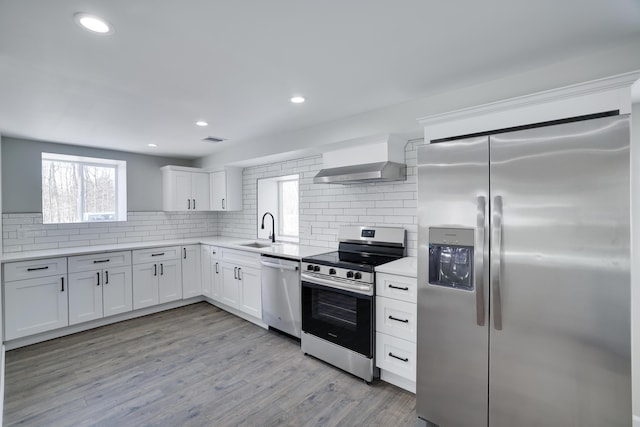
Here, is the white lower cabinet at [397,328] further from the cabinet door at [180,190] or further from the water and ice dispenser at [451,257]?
the cabinet door at [180,190]

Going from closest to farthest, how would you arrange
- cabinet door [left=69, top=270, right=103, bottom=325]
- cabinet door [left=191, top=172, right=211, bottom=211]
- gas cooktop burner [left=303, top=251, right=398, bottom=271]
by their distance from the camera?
gas cooktop burner [left=303, top=251, right=398, bottom=271], cabinet door [left=69, top=270, right=103, bottom=325], cabinet door [left=191, top=172, right=211, bottom=211]

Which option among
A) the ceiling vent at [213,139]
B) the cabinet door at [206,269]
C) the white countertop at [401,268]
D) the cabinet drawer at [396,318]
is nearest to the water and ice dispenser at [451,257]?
the white countertop at [401,268]

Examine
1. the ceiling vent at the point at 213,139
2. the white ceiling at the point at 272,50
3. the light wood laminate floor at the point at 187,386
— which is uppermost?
the ceiling vent at the point at 213,139

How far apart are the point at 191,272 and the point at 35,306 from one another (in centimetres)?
174

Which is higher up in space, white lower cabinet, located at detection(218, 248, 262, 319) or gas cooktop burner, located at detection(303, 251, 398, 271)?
gas cooktop burner, located at detection(303, 251, 398, 271)

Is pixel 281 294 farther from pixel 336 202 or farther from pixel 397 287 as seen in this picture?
pixel 397 287

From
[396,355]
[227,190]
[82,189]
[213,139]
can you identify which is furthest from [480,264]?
[82,189]

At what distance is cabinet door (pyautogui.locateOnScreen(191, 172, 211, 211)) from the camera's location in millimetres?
4973

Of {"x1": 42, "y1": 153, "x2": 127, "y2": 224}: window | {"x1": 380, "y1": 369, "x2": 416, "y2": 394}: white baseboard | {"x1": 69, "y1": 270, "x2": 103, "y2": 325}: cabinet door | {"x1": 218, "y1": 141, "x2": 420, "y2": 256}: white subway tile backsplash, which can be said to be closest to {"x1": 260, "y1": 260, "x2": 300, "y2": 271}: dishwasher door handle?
{"x1": 218, "y1": 141, "x2": 420, "y2": 256}: white subway tile backsplash

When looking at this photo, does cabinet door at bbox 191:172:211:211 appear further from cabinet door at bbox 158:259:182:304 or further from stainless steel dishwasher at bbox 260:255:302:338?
stainless steel dishwasher at bbox 260:255:302:338

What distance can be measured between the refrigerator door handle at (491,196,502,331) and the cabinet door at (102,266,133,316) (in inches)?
166

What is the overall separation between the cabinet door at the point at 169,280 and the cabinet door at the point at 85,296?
2.32 feet

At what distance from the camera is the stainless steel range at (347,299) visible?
248 centimetres

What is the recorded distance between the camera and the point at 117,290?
3.87m
